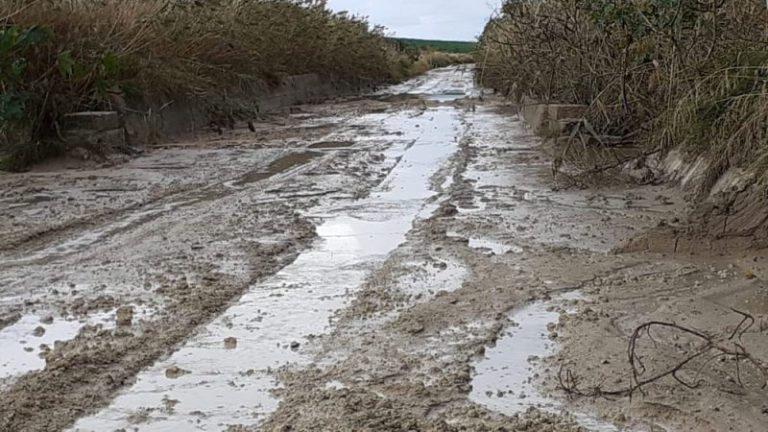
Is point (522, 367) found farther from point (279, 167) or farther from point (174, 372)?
point (279, 167)

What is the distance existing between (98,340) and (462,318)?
1.59 metres

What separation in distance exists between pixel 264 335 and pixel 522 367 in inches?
44.9

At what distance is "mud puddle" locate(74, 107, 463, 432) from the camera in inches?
126

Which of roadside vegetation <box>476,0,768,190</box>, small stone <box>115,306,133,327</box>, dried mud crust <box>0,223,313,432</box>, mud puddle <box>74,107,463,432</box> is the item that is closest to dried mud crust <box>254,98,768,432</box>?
mud puddle <box>74,107,463,432</box>

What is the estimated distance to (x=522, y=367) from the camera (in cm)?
363

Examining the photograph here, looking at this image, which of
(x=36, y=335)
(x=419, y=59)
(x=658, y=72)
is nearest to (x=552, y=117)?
(x=658, y=72)

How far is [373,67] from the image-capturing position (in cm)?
3550

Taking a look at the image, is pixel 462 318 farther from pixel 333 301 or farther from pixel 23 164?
pixel 23 164

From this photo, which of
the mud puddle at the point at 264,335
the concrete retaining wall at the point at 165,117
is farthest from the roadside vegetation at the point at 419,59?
the mud puddle at the point at 264,335

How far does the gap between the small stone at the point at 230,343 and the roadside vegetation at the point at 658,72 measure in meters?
3.07

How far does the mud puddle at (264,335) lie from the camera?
321 cm

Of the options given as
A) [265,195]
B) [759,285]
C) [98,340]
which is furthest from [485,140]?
[98,340]

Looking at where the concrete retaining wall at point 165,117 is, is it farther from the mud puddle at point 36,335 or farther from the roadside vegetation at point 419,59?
the roadside vegetation at point 419,59

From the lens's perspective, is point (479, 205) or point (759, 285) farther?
point (479, 205)
